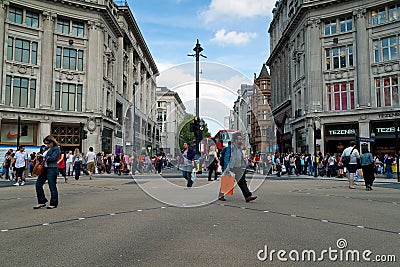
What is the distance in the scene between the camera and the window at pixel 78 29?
132 feet

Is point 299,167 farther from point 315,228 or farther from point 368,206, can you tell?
point 315,228

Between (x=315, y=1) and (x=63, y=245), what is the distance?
40.3 m

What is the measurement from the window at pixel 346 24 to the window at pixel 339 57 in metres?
1.91

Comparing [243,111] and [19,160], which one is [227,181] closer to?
[243,111]

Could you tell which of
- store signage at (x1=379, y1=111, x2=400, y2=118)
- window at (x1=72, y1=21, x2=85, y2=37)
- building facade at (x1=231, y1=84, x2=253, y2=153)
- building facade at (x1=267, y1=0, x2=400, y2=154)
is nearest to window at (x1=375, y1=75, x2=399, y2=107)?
building facade at (x1=267, y1=0, x2=400, y2=154)

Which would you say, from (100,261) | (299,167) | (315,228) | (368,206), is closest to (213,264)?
(100,261)

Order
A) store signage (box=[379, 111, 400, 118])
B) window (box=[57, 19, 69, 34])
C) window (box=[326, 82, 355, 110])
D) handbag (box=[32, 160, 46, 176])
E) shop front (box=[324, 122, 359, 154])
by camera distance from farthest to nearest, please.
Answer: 1. window (box=[57, 19, 69, 34])
2. window (box=[326, 82, 355, 110])
3. shop front (box=[324, 122, 359, 154])
4. store signage (box=[379, 111, 400, 118])
5. handbag (box=[32, 160, 46, 176])

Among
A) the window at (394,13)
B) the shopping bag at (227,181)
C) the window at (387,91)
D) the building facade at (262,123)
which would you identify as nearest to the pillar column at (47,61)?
the building facade at (262,123)

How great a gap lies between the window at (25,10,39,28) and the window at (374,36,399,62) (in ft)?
112

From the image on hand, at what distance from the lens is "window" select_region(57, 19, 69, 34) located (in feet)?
129

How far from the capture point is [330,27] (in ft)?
131

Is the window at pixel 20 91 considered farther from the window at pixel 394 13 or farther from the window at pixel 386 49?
the window at pixel 394 13

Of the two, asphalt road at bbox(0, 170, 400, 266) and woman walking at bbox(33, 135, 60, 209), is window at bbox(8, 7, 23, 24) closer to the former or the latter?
woman walking at bbox(33, 135, 60, 209)

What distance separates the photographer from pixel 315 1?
39719 millimetres
